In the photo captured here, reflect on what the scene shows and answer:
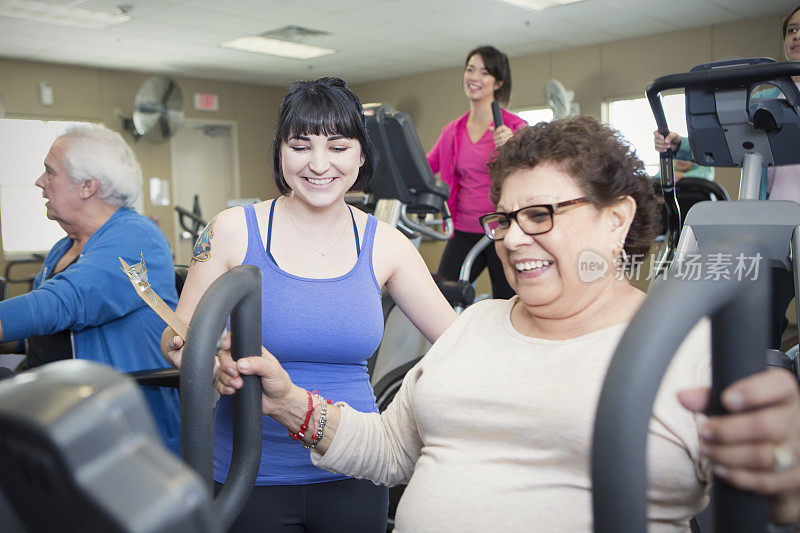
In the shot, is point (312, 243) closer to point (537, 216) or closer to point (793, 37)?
point (537, 216)

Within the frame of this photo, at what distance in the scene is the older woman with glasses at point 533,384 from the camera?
0.95 meters

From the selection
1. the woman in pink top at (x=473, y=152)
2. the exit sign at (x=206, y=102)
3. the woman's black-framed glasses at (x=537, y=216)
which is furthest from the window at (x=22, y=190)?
the woman's black-framed glasses at (x=537, y=216)

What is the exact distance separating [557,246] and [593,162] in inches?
5.9

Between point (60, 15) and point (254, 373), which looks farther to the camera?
point (60, 15)

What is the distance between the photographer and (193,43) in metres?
7.62

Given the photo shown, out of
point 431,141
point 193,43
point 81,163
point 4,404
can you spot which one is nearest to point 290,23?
point 193,43

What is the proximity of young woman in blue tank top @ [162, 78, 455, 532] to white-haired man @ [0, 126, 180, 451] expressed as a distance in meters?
0.48

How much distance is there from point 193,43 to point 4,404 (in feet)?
26.3

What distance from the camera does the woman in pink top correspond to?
11.1ft

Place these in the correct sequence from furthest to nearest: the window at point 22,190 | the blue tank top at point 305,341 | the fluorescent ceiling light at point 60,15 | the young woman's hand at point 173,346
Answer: the window at point 22,190 < the fluorescent ceiling light at point 60,15 < the blue tank top at point 305,341 < the young woman's hand at point 173,346

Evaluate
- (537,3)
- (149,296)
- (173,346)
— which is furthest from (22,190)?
(149,296)

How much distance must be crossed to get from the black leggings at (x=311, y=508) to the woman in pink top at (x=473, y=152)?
77.3 inches

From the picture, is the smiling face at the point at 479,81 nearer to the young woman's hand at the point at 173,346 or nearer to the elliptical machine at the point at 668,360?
the young woman's hand at the point at 173,346

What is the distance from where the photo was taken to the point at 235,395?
925mm
